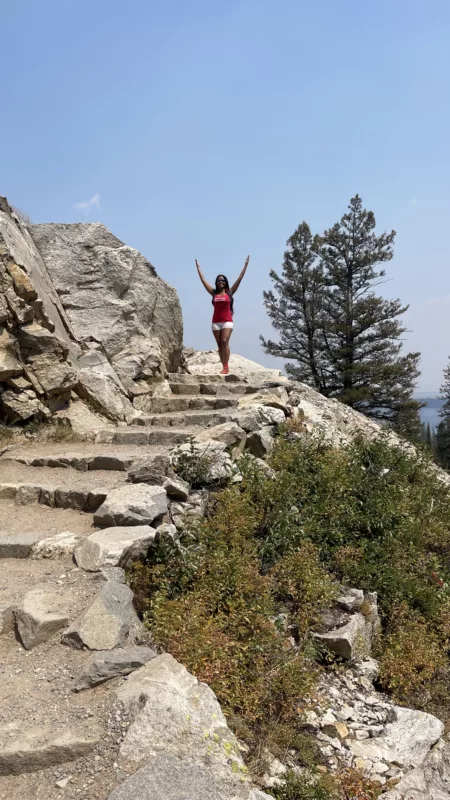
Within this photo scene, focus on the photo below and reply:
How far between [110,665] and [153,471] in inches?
99.8

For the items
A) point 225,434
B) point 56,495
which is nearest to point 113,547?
point 56,495

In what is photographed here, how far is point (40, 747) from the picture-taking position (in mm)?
2512

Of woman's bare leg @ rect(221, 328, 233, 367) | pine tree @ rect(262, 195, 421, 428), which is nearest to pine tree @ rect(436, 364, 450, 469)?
pine tree @ rect(262, 195, 421, 428)

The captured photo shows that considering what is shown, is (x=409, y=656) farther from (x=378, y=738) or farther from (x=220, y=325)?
(x=220, y=325)

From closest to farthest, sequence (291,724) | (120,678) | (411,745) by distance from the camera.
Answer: (120,678) → (291,724) → (411,745)

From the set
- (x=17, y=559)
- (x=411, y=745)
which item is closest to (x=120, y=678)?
(x=17, y=559)

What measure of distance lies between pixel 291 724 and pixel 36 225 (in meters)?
9.03

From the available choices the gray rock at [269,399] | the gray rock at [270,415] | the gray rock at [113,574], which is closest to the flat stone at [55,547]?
the gray rock at [113,574]

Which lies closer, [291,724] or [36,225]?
[291,724]

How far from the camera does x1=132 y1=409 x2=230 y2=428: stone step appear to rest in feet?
26.4

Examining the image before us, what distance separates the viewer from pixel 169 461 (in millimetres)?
5699

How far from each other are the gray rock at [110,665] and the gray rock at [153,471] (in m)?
2.28

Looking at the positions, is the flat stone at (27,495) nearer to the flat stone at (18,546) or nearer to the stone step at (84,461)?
the stone step at (84,461)

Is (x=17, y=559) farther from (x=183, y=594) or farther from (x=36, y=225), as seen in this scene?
(x=36, y=225)
